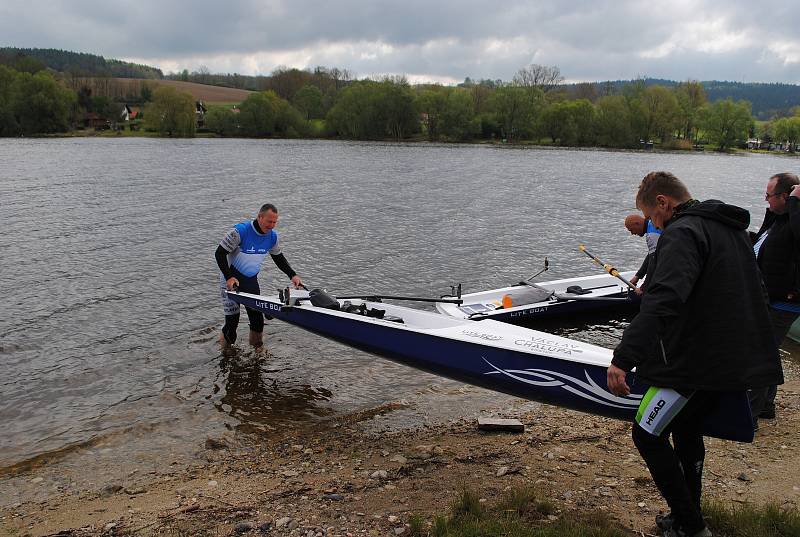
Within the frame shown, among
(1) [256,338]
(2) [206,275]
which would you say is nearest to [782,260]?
(1) [256,338]

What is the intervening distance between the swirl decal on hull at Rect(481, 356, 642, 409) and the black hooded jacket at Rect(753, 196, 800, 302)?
73.7 inches

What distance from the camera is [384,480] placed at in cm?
564

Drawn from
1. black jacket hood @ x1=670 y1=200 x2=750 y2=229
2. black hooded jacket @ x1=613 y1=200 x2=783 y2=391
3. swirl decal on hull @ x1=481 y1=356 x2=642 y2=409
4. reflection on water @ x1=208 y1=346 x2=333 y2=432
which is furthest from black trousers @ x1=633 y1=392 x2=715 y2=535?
reflection on water @ x1=208 y1=346 x2=333 y2=432

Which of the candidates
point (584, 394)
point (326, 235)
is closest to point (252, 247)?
point (584, 394)

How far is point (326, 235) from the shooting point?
2222 cm

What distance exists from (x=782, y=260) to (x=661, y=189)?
2770 millimetres

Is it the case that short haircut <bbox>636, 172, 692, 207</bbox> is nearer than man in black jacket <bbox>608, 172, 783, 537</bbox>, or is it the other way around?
man in black jacket <bbox>608, 172, 783, 537</bbox>

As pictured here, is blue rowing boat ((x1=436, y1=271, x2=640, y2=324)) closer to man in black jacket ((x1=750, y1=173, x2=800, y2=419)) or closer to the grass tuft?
man in black jacket ((x1=750, y1=173, x2=800, y2=419))

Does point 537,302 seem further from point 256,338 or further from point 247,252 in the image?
point 247,252

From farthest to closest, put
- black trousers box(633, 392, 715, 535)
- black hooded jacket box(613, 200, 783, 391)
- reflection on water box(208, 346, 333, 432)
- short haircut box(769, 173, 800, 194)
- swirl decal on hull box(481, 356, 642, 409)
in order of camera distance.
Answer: reflection on water box(208, 346, 333, 432), short haircut box(769, 173, 800, 194), swirl decal on hull box(481, 356, 642, 409), black trousers box(633, 392, 715, 535), black hooded jacket box(613, 200, 783, 391)

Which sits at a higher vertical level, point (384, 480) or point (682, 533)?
point (682, 533)

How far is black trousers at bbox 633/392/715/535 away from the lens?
3.67 metres

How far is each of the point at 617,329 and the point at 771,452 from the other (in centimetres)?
605

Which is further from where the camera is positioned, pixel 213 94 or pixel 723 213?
pixel 213 94
